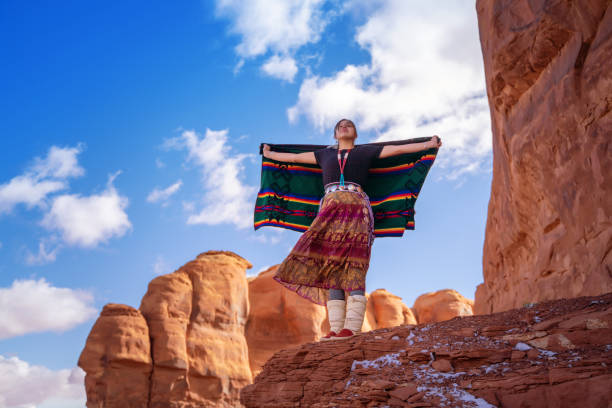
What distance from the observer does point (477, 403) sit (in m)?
3.28

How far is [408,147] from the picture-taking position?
6.19 metres

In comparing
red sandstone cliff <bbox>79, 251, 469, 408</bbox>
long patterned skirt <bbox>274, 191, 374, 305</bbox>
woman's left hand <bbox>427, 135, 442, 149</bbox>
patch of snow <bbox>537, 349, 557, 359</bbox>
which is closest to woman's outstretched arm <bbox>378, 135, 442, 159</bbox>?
woman's left hand <bbox>427, 135, 442, 149</bbox>

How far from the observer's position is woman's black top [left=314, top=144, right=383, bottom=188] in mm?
5965

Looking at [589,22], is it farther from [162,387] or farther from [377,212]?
[162,387]

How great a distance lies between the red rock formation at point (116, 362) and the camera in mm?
18141

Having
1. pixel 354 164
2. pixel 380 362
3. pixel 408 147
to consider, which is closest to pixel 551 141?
pixel 408 147

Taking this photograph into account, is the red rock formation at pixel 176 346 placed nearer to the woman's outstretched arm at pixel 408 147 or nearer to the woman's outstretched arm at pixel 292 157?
the woman's outstretched arm at pixel 292 157

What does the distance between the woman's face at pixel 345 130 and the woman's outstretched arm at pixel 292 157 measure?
0.44 metres

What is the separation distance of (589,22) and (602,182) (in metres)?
1.77

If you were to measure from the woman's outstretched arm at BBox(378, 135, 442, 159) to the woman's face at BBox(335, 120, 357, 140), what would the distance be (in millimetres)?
415

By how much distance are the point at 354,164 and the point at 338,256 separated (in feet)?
3.68

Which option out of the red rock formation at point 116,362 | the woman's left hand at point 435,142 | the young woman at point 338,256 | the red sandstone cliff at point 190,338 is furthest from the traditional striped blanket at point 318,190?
the red sandstone cliff at point 190,338

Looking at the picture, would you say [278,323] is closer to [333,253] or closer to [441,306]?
[441,306]

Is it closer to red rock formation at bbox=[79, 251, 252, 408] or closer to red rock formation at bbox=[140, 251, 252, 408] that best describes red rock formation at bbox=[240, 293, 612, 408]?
red rock formation at bbox=[79, 251, 252, 408]
